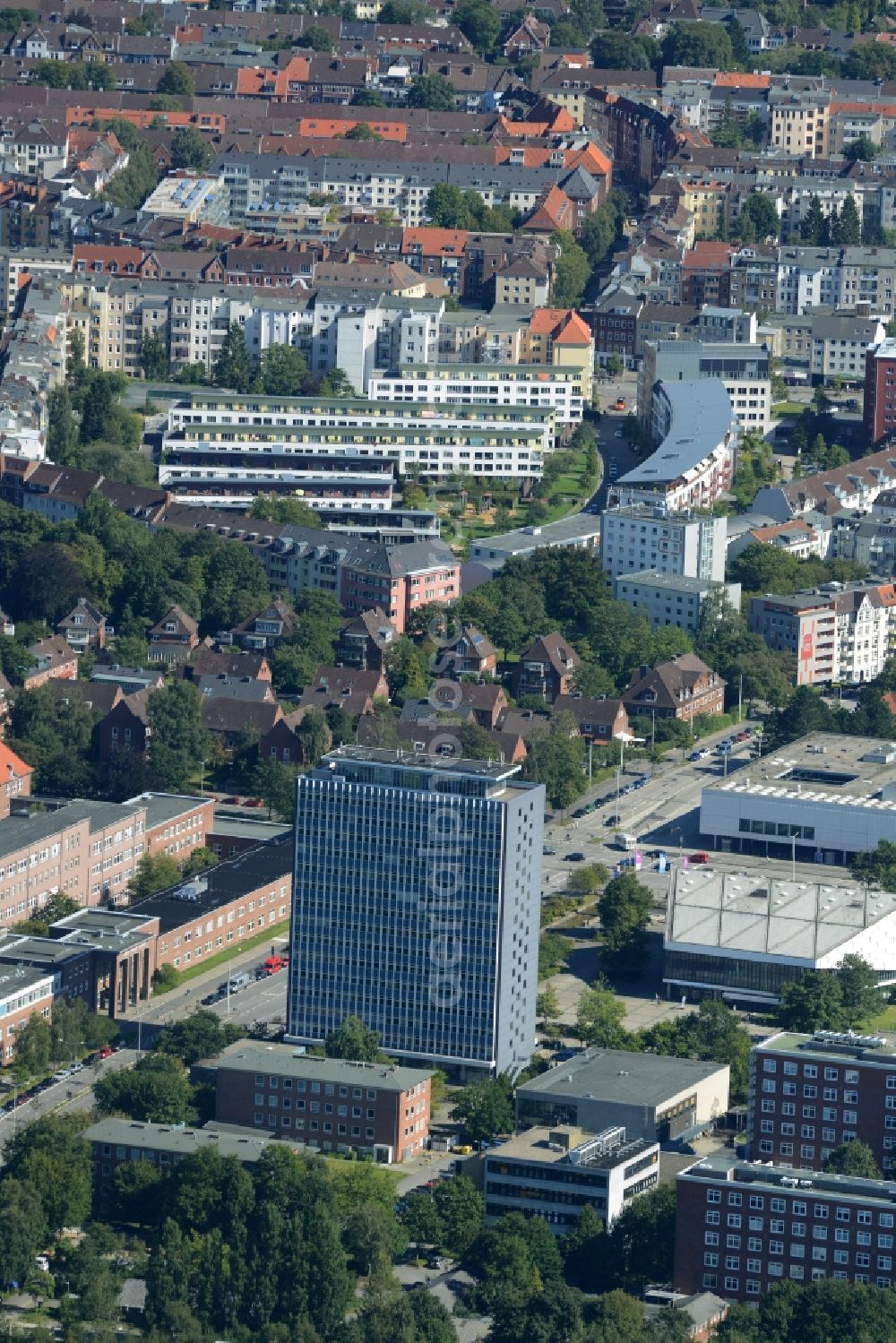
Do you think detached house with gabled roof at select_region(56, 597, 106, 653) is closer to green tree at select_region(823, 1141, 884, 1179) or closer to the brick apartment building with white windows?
the brick apartment building with white windows

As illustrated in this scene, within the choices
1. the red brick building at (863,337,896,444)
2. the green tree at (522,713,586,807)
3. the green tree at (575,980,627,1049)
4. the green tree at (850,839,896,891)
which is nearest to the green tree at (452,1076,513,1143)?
the green tree at (575,980,627,1049)

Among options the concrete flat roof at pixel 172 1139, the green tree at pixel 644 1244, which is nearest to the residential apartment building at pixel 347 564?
the concrete flat roof at pixel 172 1139

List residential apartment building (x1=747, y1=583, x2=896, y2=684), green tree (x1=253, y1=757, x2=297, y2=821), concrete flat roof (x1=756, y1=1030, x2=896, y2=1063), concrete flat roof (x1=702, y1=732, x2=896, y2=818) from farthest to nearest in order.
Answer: residential apartment building (x1=747, y1=583, x2=896, y2=684), green tree (x1=253, y1=757, x2=297, y2=821), concrete flat roof (x1=702, y1=732, x2=896, y2=818), concrete flat roof (x1=756, y1=1030, x2=896, y2=1063)

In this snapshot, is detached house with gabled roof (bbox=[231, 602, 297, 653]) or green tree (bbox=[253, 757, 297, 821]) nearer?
green tree (bbox=[253, 757, 297, 821])

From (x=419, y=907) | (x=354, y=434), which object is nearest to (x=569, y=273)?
(x=354, y=434)

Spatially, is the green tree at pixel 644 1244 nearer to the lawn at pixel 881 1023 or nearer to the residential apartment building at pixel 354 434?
the lawn at pixel 881 1023

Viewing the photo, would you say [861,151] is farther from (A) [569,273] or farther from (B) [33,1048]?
(B) [33,1048]

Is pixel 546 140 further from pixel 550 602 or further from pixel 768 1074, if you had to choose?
pixel 768 1074

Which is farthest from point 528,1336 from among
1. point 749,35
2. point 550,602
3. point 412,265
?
point 749,35
